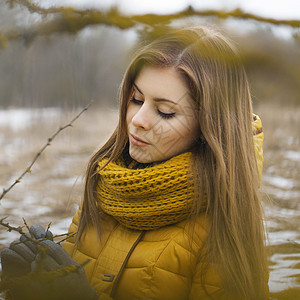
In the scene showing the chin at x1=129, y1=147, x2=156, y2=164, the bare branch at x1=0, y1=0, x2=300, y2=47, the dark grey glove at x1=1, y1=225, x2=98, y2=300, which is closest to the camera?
the bare branch at x1=0, y1=0, x2=300, y2=47

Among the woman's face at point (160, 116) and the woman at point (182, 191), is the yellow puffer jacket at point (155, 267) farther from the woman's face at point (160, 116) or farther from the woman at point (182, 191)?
the woman's face at point (160, 116)

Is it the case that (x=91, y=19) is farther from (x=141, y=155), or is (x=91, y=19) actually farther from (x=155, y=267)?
(x=155, y=267)

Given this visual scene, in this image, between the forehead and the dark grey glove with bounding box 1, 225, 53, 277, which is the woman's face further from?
the dark grey glove with bounding box 1, 225, 53, 277

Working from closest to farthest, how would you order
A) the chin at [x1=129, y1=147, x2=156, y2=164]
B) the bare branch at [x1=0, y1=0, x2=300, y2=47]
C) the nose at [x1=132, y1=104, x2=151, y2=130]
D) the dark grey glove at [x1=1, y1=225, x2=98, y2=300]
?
the bare branch at [x1=0, y1=0, x2=300, y2=47]
the dark grey glove at [x1=1, y1=225, x2=98, y2=300]
the nose at [x1=132, y1=104, x2=151, y2=130]
the chin at [x1=129, y1=147, x2=156, y2=164]

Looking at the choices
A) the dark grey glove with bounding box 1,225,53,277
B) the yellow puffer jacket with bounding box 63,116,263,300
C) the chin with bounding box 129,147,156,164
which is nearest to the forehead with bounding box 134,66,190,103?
the chin with bounding box 129,147,156,164

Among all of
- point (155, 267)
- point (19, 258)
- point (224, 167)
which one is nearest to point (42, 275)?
point (19, 258)

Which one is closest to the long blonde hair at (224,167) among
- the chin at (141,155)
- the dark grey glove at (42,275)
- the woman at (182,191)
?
the woman at (182,191)

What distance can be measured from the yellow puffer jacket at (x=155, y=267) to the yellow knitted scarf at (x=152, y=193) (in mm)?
45

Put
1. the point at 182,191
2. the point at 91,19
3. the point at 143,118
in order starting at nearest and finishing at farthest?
the point at 91,19 < the point at 143,118 < the point at 182,191

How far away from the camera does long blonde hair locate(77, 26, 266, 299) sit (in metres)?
0.99

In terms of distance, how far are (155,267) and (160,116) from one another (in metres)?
0.42

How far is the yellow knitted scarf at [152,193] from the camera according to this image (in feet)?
3.51

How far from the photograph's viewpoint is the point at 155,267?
3.55 feet

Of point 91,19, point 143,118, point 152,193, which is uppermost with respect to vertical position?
point 91,19
